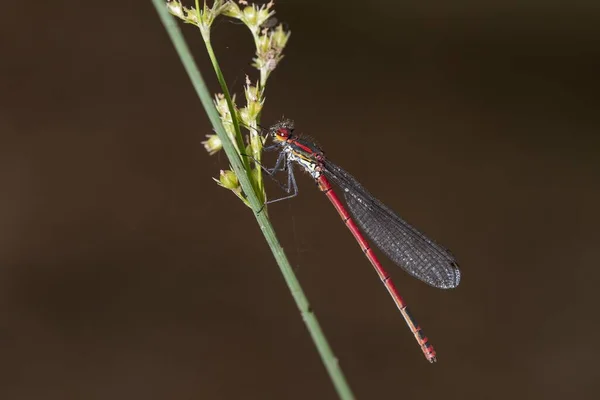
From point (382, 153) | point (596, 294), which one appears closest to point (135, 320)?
point (382, 153)

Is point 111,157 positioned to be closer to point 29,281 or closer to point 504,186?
point 29,281

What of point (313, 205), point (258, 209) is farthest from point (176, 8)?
point (313, 205)

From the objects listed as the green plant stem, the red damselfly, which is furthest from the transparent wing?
the green plant stem

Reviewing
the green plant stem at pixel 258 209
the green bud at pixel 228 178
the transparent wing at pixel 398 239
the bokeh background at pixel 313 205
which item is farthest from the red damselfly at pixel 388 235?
the bokeh background at pixel 313 205

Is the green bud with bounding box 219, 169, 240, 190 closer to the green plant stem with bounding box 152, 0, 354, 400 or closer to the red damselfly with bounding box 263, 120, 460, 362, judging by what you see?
the green plant stem with bounding box 152, 0, 354, 400

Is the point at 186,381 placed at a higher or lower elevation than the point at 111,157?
lower

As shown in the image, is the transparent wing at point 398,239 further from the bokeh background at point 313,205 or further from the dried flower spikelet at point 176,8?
the bokeh background at point 313,205

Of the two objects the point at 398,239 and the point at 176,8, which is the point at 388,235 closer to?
the point at 398,239
